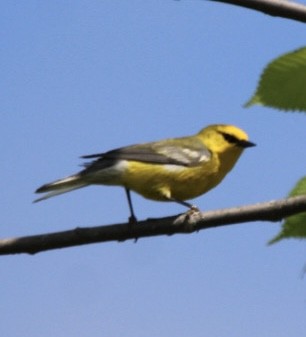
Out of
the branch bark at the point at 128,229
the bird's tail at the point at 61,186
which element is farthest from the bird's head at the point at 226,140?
the branch bark at the point at 128,229

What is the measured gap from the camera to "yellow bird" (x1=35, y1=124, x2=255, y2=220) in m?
5.37

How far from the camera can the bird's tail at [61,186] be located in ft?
15.7

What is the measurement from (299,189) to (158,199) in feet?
12.3

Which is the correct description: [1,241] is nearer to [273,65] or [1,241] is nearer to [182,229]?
[182,229]

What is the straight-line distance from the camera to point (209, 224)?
7.92ft

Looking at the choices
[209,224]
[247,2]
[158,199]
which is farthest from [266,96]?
[158,199]

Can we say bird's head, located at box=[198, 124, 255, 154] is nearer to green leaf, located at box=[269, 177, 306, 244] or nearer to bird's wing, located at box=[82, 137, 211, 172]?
bird's wing, located at box=[82, 137, 211, 172]

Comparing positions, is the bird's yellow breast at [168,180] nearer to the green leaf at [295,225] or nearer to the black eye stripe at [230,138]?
the black eye stripe at [230,138]

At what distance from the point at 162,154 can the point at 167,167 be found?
0.36 meters

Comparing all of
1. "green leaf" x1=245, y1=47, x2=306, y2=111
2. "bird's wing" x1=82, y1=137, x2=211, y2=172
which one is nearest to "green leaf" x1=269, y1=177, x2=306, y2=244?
"green leaf" x1=245, y1=47, x2=306, y2=111

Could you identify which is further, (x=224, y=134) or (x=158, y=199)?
(x=224, y=134)

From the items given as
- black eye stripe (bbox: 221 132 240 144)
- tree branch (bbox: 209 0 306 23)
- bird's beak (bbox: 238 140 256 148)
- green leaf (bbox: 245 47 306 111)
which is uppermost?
tree branch (bbox: 209 0 306 23)

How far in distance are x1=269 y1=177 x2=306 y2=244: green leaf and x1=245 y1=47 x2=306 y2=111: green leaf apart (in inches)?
12.9

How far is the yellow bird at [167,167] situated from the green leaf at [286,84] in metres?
2.98
